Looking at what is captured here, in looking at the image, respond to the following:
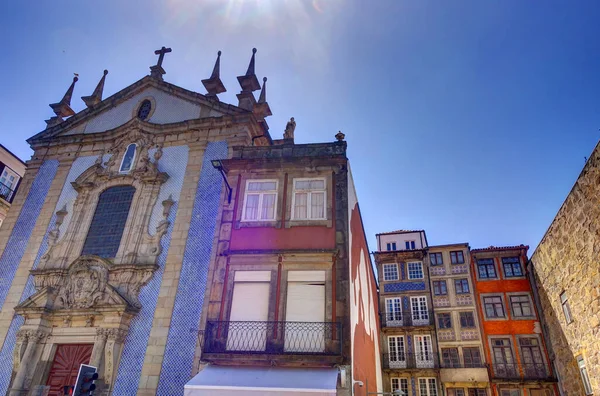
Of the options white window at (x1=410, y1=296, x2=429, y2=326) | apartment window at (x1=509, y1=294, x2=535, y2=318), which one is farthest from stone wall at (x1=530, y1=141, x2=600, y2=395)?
white window at (x1=410, y1=296, x2=429, y2=326)

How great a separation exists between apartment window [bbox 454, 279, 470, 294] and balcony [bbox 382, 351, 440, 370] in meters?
4.50

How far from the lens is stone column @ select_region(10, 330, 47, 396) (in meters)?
10.3

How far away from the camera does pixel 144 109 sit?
15.6 meters

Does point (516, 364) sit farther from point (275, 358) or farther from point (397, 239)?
point (275, 358)

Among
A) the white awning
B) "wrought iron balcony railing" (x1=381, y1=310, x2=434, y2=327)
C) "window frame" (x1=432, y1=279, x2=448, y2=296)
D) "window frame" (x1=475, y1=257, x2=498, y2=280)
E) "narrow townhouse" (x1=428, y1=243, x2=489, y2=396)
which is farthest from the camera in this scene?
"window frame" (x1=432, y1=279, x2=448, y2=296)

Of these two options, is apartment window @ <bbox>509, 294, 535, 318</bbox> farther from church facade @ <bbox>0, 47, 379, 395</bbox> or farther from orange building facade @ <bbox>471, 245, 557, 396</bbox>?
church facade @ <bbox>0, 47, 379, 395</bbox>

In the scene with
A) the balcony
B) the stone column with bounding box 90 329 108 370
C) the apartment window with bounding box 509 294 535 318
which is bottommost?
the stone column with bounding box 90 329 108 370

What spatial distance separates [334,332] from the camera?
29.4 feet

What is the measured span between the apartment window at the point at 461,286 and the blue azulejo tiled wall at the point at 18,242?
959 inches

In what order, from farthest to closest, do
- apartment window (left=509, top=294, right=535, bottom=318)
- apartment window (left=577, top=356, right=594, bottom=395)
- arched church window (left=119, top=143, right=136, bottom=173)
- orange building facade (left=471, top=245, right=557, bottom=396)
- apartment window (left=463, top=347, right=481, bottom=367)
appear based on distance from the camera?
apartment window (left=509, top=294, right=535, bottom=318) < apartment window (left=463, top=347, right=481, bottom=367) < orange building facade (left=471, top=245, right=557, bottom=396) < apartment window (left=577, top=356, right=594, bottom=395) < arched church window (left=119, top=143, right=136, bottom=173)

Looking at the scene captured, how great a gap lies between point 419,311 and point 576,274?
14.3 metres

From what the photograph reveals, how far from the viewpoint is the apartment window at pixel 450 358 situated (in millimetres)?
25038

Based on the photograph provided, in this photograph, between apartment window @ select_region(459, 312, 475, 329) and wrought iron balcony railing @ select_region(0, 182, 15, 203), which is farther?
apartment window @ select_region(459, 312, 475, 329)

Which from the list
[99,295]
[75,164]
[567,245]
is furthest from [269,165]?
[567,245]
